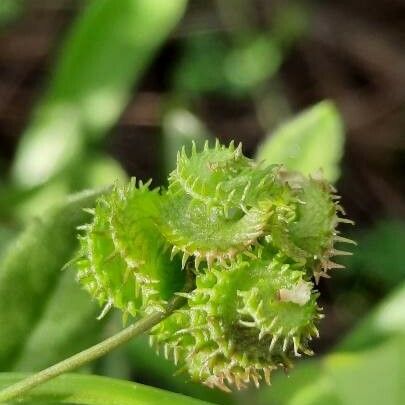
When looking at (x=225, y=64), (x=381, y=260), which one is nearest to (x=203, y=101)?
(x=225, y=64)

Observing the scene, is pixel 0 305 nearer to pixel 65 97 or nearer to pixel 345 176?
pixel 65 97

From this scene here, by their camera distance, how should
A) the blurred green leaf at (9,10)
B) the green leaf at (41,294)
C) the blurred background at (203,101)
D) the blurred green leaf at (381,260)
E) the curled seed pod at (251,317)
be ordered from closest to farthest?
1. the curled seed pod at (251,317)
2. the green leaf at (41,294)
3. the blurred background at (203,101)
4. the blurred green leaf at (381,260)
5. the blurred green leaf at (9,10)

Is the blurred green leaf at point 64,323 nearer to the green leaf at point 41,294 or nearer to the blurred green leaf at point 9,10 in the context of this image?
the green leaf at point 41,294

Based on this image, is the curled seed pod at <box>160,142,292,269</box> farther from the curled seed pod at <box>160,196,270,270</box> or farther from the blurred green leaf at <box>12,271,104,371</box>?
the blurred green leaf at <box>12,271,104,371</box>

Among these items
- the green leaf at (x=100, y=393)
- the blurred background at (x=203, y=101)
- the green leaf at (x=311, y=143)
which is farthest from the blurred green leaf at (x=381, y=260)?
the green leaf at (x=100, y=393)

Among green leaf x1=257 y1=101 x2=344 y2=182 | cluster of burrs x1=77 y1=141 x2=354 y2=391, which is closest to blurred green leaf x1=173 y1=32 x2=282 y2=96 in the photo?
green leaf x1=257 y1=101 x2=344 y2=182

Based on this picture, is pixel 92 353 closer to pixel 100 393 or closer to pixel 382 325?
pixel 100 393
